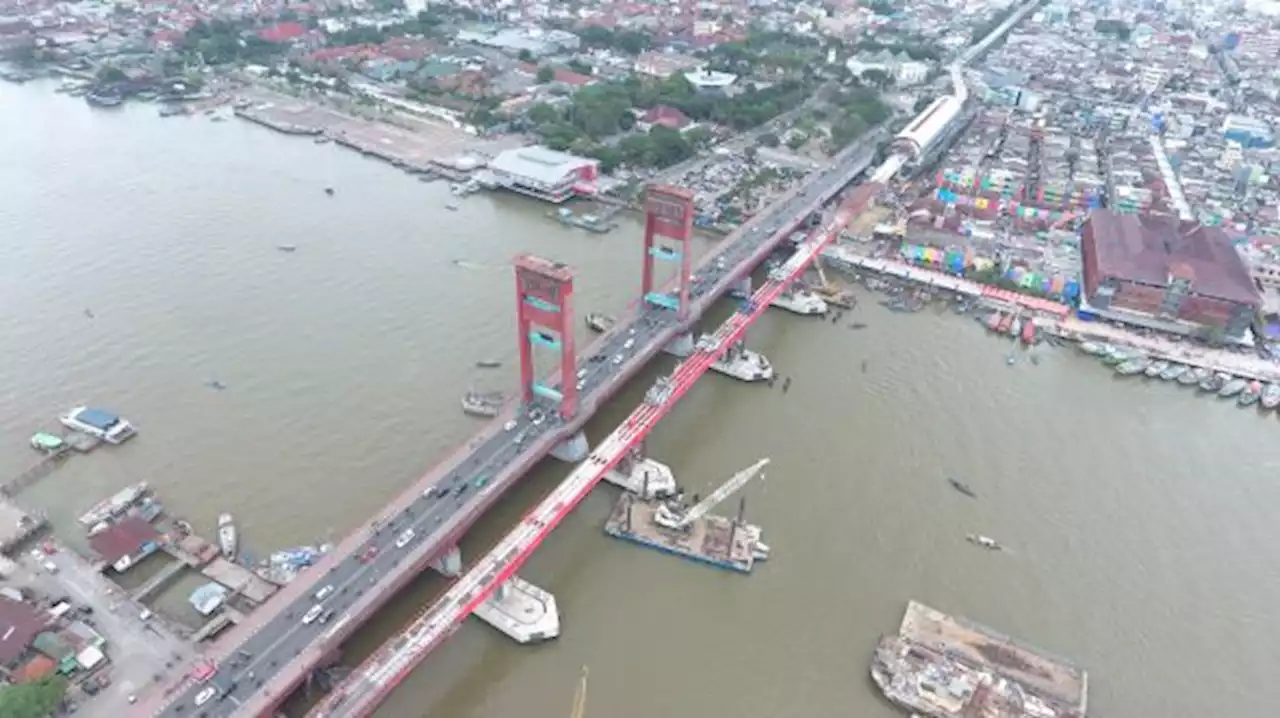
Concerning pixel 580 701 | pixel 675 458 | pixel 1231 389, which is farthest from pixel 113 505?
pixel 1231 389

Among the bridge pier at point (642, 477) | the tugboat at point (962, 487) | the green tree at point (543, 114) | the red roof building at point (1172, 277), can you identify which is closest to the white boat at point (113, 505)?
the bridge pier at point (642, 477)

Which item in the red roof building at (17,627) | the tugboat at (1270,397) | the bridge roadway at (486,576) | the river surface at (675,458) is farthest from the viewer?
the tugboat at (1270,397)

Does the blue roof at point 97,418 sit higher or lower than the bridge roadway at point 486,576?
lower

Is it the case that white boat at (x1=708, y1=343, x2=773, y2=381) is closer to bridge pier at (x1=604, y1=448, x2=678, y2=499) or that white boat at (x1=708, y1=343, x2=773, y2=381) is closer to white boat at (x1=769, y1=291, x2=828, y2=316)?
white boat at (x1=769, y1=291, x2=828, y2=316)

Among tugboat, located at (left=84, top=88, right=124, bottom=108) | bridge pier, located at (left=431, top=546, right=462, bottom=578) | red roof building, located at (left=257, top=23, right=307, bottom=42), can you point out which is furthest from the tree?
red roof building, located at (left=257, top=23, right=307, bottom=42)

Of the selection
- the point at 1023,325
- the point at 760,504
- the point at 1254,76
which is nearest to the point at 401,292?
the point at 760,504

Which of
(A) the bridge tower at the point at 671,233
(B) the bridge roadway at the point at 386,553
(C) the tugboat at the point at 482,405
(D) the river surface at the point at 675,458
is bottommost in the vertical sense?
(D) the river surface at the point at 675,458

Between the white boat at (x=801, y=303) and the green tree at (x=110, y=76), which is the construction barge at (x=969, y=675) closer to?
the white boat at (x=801, y=303)

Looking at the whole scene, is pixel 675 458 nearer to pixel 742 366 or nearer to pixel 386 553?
pixel 742 366

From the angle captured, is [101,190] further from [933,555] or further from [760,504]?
[933,555]
